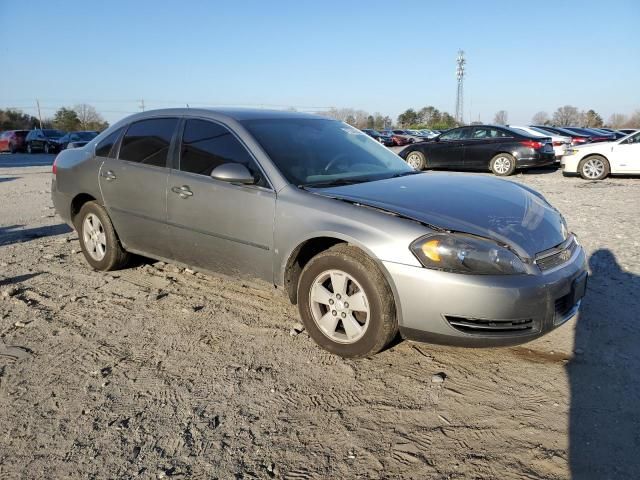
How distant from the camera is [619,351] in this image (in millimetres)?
3277

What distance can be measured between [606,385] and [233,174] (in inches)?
106

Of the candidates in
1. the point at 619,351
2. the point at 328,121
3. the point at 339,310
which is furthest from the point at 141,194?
the point at 619,351

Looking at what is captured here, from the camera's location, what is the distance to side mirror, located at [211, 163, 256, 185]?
355cm

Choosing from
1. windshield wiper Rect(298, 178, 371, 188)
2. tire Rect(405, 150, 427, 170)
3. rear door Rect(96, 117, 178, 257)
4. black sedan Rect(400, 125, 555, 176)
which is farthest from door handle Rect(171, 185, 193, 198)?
tire Rect(405, 150, 427, 170)

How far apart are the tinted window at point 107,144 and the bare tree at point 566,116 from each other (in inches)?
3409

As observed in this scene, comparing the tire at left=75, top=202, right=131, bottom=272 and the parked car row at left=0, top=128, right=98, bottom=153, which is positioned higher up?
the parked car row at left=0, top=128, right=98, bottom=153

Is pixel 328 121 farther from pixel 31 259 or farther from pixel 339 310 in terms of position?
pixel 31 259

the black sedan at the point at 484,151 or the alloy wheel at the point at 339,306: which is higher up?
the black sedan at the point at 484,151

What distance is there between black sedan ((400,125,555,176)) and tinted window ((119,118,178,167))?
33.5 ft

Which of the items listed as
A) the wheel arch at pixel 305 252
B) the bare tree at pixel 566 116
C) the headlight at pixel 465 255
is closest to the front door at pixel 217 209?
the wheel arch at pixel 305 252

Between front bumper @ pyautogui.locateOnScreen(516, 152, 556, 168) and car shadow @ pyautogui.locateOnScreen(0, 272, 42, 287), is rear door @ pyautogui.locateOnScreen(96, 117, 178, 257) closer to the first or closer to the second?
car shadow @ pyautogui.locateOnScreen(0, 272, 42, 287)

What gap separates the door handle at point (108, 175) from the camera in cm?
470

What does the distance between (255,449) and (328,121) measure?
3141 mm

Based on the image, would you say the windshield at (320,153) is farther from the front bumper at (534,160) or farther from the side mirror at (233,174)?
the front bumper at (534,160)
